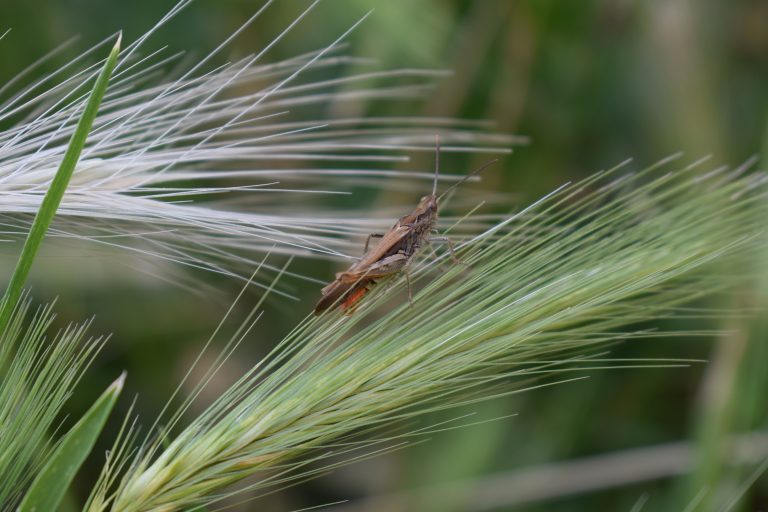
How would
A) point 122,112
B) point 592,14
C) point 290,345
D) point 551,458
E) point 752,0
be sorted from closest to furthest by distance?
point 290,345 → point 122,112 → point 551,458 → point 592,14 → point 752,0

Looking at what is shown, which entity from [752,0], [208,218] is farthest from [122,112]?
[752,0]

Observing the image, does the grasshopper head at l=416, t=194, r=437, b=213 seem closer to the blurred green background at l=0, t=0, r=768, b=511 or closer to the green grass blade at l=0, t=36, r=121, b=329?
the blurred green background at l=0, t=0, r=768, b=511

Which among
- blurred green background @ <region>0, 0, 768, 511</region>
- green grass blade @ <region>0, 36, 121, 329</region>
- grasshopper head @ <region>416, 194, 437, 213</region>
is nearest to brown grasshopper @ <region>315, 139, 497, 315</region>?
grasshopper head @ <region>416, 194, 437, 213</region>

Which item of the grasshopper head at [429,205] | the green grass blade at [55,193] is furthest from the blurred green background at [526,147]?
the green grass blade at [55,193]

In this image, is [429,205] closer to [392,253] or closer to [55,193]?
[392,253]

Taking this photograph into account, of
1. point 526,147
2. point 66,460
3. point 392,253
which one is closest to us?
point 66,460

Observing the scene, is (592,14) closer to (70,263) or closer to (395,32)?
(395,32)

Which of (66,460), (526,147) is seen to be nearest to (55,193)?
(66,460)
